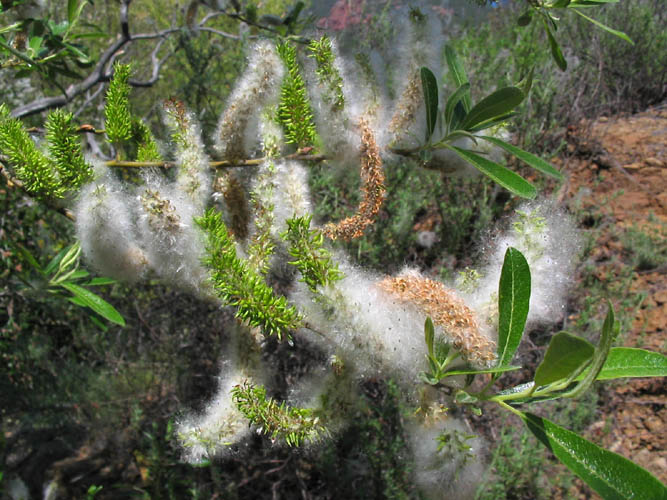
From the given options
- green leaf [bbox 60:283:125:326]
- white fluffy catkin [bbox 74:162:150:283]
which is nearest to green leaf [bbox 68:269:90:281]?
green leaf [bbox 60:283:125:326]

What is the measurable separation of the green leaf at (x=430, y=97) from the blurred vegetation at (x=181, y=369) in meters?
1.14

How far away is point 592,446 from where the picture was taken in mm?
533

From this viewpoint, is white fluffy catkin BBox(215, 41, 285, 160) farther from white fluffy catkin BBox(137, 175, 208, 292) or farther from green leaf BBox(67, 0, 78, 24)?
green leaf BBox(67, 0, 78, 24)

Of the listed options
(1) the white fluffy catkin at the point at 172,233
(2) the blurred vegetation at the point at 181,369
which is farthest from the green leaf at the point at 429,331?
(2) the blurred vegetation at the point at 181,369

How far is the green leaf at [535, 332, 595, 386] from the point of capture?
482 mm

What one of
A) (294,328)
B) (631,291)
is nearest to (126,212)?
(294,328)

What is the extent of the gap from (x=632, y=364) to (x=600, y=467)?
14 cm

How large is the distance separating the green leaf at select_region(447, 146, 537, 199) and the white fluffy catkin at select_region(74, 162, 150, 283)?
559mm

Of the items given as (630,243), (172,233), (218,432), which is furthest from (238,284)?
(630,243)

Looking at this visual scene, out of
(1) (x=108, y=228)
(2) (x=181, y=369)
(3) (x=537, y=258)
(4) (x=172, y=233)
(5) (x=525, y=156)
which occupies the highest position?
(5) (x=525, y=156)

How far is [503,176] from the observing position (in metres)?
0.68

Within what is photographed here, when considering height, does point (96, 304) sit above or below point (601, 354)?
below

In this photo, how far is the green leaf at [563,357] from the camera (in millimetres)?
482

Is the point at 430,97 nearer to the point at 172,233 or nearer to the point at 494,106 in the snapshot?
the point at 494,106
